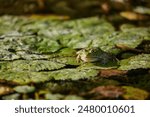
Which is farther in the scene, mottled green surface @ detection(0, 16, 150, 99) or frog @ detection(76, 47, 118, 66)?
frog @ detection(76, 47, 118, 66)

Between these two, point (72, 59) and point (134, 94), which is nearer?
point (134, 94)

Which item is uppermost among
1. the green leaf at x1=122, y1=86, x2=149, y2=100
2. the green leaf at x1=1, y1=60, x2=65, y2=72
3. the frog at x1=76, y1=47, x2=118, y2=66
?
the frog at x1=76, y1=47, x2=118, y2=66

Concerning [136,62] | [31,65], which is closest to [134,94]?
[136,62]

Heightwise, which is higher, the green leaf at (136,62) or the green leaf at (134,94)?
the green leaf at (136,62)

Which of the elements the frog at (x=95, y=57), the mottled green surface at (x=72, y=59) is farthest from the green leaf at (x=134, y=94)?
the frog at (x=95, y=57)

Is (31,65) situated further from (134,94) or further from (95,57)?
(134,94)

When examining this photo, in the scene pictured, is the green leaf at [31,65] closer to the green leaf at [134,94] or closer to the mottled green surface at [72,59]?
the mottled green surface at [72,59]

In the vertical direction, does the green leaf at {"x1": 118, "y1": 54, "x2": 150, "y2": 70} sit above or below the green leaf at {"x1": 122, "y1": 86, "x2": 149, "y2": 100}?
above

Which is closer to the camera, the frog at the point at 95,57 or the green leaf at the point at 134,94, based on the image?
the green leaf at the point at 134,94

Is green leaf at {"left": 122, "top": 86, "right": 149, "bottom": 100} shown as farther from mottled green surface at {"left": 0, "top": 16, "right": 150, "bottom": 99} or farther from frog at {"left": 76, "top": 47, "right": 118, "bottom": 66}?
Answer: frog at {"left": 76, "top": 47, "right": 118, "bottom": 66}

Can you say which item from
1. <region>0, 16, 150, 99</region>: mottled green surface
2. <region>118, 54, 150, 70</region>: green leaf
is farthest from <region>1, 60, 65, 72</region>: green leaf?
<region>118, 54, 150, 70</region>: green leaf
